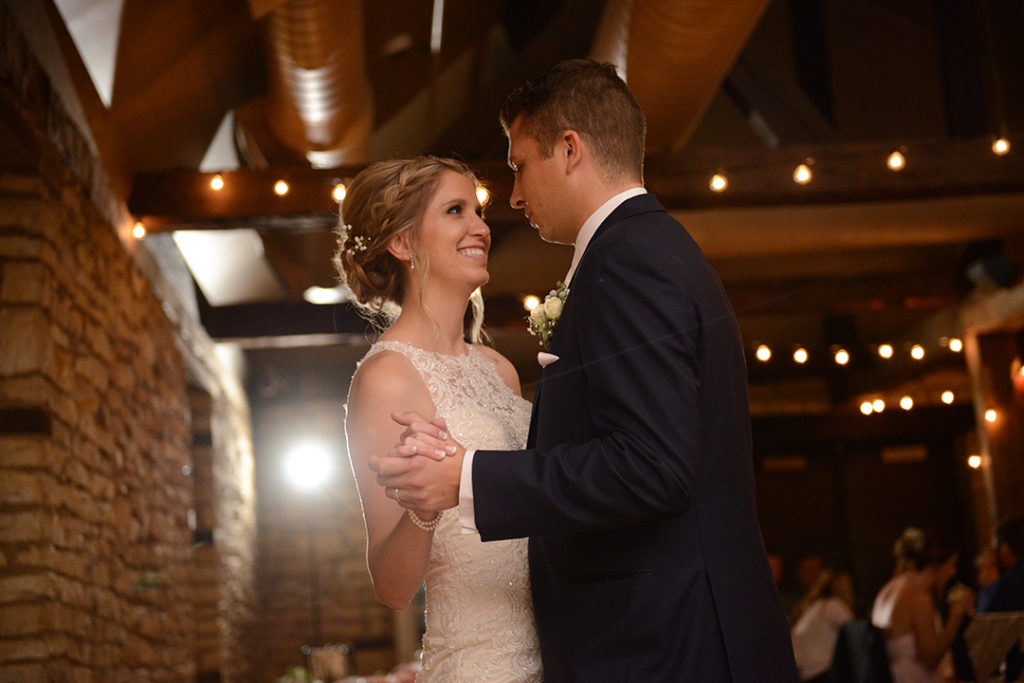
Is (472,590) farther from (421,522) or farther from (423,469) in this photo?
Result: (423,469)

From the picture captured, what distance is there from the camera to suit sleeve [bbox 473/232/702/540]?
4.73ft

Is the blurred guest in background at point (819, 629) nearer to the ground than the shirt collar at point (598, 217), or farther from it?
nearer to the ground

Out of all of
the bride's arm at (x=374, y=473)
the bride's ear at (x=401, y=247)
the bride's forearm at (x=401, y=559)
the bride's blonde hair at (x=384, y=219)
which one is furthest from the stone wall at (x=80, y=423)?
the bride's forearm at (x=401, y=559)

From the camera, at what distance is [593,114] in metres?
1.77

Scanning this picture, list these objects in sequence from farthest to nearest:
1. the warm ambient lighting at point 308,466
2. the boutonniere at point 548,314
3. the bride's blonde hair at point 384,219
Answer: the warm ambient lighting at point 308,466 → the bride's blonde hair at point 384,219 → the boutonniere at point 548,314

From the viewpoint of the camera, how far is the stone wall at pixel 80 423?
3574 mm

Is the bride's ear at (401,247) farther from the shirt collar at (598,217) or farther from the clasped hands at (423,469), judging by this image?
the clasped hands at (423,469)

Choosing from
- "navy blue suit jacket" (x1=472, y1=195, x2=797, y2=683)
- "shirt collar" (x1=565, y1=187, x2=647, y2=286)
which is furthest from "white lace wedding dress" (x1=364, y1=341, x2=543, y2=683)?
"shirt collar" (x1=565, y1=187, x2=647, y2=286)

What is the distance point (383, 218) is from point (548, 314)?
60 centimetres

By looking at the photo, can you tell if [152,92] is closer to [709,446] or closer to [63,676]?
[63,676]

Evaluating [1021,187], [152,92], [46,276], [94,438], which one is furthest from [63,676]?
[1021,187]

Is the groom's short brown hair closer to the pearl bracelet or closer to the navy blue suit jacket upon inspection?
the navy blue suit jacket

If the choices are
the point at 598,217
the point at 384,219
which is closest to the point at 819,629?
the point at 384,219

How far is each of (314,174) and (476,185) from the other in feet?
11.0
